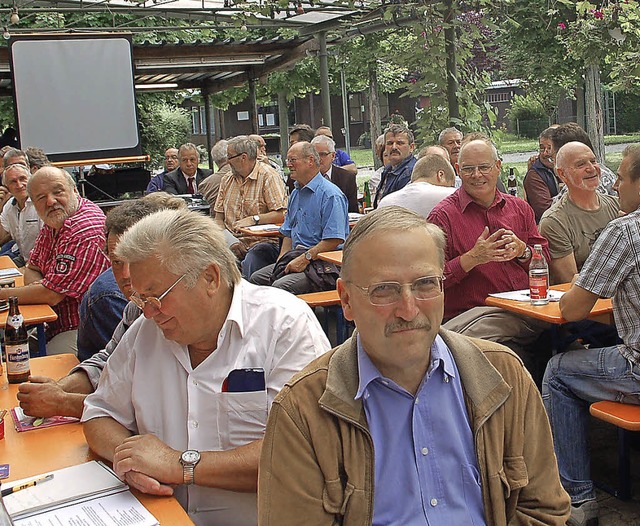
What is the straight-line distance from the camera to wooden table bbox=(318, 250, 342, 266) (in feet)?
19.4

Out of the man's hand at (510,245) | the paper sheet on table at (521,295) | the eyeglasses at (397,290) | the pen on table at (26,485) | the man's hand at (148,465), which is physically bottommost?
the pen on table at (26,485)

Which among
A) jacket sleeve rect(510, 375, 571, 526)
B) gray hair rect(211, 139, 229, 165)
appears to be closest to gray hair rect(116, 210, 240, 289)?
jacket sleeve rect(510, 375, 571, 526)

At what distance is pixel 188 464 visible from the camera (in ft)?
6.97

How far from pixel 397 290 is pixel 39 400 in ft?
4.85

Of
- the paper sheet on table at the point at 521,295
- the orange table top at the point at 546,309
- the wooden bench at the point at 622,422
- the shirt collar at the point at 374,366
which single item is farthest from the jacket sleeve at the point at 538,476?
the paper sheet on table at the point at 521,295

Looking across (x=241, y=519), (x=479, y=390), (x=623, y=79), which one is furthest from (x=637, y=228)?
(x=623, y=79)

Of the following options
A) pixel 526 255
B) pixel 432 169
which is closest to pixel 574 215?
pixel 526 255

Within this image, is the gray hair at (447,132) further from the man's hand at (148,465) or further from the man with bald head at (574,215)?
the man's hand at (148,465)

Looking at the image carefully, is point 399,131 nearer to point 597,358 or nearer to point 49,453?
point 597,358

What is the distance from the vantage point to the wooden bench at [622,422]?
10.6 feet

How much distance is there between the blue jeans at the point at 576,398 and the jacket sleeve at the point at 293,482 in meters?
2.06

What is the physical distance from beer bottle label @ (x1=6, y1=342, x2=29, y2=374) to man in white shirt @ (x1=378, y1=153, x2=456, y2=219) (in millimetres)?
2708

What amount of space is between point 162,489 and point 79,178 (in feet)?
37.6

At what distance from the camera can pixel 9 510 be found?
6.60ft
